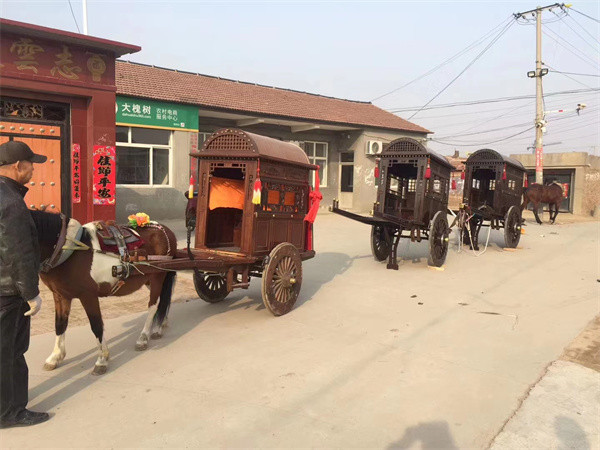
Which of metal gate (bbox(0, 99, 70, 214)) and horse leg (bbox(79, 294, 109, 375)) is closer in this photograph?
horse leg (bbox(79, 294, 109, 375))

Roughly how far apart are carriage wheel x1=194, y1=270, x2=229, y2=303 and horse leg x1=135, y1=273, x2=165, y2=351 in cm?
127

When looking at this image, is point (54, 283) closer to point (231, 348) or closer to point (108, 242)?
point (108, 242)

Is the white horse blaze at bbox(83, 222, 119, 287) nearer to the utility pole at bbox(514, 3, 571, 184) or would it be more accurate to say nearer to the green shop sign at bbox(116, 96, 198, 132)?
the green shop sign at bbox(116, 96, 198, 132)

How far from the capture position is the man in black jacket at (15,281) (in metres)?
2.92

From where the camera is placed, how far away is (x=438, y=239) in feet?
31.2

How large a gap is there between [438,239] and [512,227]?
386 centimetres

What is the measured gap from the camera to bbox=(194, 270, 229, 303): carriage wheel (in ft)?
20.4

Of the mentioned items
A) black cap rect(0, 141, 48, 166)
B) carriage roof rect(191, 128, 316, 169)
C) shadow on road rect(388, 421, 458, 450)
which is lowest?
shadow on road rect(388, 421, 458, 450)

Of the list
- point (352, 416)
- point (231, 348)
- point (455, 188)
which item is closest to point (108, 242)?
point (231, 348)

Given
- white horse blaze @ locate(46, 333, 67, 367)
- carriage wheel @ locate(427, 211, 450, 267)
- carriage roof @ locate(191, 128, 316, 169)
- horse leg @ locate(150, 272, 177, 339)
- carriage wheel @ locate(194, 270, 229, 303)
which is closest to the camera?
white horse blaze @ locate(46, 333, 67, 367)

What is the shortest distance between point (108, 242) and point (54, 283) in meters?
0.57

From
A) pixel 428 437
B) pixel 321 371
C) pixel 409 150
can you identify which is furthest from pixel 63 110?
pixel 428 437

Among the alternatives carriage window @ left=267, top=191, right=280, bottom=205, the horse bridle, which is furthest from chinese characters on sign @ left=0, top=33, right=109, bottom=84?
the horse bridle

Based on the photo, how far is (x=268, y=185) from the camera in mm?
5691
